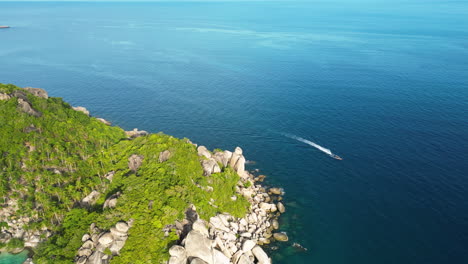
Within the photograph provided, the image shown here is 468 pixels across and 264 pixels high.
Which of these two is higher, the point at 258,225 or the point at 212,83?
the point at 212,83

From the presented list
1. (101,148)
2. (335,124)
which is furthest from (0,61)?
(335,124)

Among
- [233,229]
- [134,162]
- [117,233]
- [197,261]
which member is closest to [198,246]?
[197,261]

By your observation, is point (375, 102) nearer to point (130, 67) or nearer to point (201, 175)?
point (201, 175)

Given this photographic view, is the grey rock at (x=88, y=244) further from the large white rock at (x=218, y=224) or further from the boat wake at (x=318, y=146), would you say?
the boat wake at (x=318, y=146)

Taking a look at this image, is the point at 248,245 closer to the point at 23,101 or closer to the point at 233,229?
the point at 233,229

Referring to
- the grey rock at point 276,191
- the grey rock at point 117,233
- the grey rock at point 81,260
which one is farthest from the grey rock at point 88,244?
the grey rock at point 276,191

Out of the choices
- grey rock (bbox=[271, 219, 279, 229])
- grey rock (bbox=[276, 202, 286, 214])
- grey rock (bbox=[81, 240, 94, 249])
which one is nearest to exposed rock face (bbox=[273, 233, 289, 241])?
grey rock (bbox=[271, 219, 279, 229])
